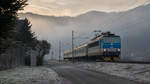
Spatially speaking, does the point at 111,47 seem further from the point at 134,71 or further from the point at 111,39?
the point at 134,71

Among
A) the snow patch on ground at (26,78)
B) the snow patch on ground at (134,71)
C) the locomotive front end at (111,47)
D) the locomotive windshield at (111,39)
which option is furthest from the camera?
the locomotive windshield at (111,39)

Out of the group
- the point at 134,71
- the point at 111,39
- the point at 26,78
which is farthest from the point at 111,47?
the point at 26,78

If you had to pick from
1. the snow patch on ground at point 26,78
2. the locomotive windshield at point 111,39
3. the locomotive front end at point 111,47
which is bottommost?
the snow patch on ground at point 26,78

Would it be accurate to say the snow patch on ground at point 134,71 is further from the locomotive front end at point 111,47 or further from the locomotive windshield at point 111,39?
the locomotive windshield at point 111,39

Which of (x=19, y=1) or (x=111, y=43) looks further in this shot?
(x=111, y=43)

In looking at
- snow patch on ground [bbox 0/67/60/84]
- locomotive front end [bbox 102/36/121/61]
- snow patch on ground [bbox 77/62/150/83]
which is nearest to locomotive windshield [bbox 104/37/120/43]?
locomotive front end [bbox 102/36/121/61]

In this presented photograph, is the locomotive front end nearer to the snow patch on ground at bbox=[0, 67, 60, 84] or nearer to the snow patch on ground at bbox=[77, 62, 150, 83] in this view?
the snow patch on ground at bbox=[77, 62, 150, 83]

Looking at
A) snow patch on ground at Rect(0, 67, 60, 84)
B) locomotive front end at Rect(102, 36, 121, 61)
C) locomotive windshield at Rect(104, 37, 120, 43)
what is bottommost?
snow patch on ground at Rect(0, 67, 60, 84)

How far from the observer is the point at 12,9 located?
12.0 metres

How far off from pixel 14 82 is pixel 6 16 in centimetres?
601

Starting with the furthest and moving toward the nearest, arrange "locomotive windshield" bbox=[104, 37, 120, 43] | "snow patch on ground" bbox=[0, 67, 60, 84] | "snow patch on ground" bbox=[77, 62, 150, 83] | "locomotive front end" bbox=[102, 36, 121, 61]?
"locomotive windshield" bbox=[104, 37, 120, 43], "locomotive front end" bbox=[102, 36, 121, 61], "snow patch on ground" bbox=[77, 62, 150, 83], "snow patch on ground" bbox=[0, 67, 60, 84]

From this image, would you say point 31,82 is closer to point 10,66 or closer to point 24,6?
point 24,6

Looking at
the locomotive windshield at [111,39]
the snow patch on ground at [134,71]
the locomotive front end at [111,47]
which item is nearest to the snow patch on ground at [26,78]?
the snow patch on ground at [134,71]

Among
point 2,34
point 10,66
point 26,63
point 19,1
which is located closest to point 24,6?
point 19,1
